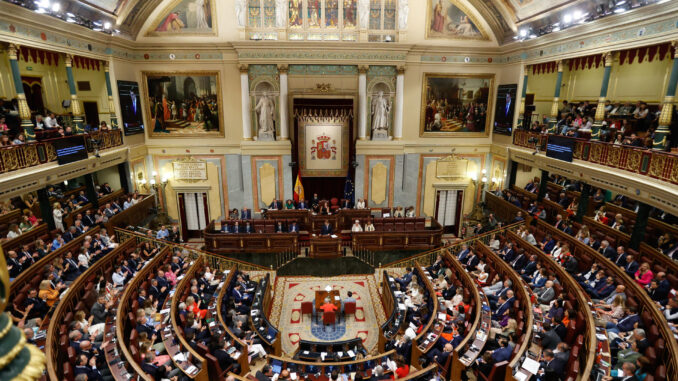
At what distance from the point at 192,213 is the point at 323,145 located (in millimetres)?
7065

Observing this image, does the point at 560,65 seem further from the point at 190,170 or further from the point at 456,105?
the point at 190,170

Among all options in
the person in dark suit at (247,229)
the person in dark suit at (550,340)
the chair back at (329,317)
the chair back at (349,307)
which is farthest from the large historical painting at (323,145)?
the person in dark suit at (550,340)

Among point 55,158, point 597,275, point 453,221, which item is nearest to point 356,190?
point 453,221

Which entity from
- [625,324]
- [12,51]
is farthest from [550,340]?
[12,51]

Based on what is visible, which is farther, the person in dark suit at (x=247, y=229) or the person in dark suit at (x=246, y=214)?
the person in dark suit at (x=246, y=214)

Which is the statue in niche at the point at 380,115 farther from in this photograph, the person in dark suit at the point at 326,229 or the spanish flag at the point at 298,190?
the person in dark suit at the point at 326,229

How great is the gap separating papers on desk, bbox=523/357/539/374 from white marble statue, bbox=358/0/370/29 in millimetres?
13834

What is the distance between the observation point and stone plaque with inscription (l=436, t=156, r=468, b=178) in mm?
17875

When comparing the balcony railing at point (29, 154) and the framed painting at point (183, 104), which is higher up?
the framed painting at point (183, 104)

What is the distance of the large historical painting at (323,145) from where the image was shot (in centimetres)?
1651

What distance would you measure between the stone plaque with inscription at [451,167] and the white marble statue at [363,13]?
7132 mm

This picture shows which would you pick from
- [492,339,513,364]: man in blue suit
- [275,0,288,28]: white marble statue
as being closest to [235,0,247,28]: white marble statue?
[275,0,288,28]: white marble statue

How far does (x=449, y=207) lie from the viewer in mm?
18469

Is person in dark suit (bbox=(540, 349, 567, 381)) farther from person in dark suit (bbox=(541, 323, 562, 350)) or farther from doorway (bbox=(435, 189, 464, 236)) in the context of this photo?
doorway (bbox=(435, 189, 464, 236))
